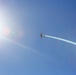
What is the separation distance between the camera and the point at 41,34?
24172mm

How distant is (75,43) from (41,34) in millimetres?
4058

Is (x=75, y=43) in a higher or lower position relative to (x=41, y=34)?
lower

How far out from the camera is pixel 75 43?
2167 centimetres

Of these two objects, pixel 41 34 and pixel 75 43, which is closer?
pixel 75 43
